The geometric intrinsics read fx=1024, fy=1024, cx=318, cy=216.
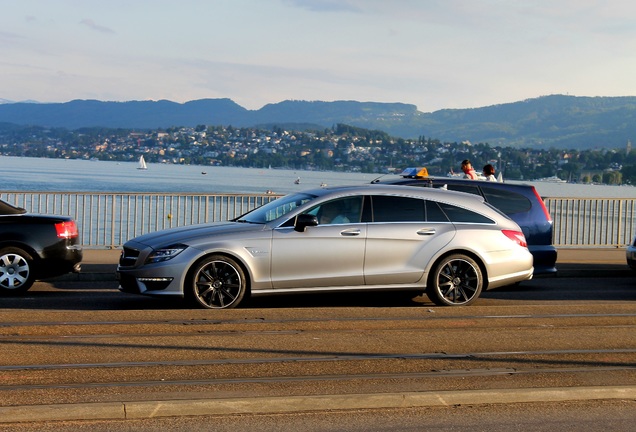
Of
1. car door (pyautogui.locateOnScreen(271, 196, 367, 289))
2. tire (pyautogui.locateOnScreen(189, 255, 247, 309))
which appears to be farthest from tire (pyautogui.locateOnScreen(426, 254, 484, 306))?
tire (pyautogui.locateOnScreen(189, 255, 247, 309))

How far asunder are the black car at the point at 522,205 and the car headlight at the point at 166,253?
440 cm

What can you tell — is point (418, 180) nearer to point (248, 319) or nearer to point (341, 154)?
point (248, 319)

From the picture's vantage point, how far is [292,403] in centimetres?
730

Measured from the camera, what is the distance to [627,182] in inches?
1813

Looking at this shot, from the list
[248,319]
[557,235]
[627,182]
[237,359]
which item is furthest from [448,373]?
[627,182]

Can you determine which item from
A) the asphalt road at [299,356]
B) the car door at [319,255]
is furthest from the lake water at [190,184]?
the asphalt road at [299,356]

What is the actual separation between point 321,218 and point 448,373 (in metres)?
4.37

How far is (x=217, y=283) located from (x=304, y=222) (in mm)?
1262

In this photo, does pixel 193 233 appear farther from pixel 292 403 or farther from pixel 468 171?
pixel 468 171

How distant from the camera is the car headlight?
11.9 meters

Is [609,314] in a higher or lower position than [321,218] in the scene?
lower

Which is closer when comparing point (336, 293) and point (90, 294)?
point (336, 293)

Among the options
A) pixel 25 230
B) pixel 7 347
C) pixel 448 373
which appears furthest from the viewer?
pixel 25 230

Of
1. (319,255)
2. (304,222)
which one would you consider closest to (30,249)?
(304,222)
